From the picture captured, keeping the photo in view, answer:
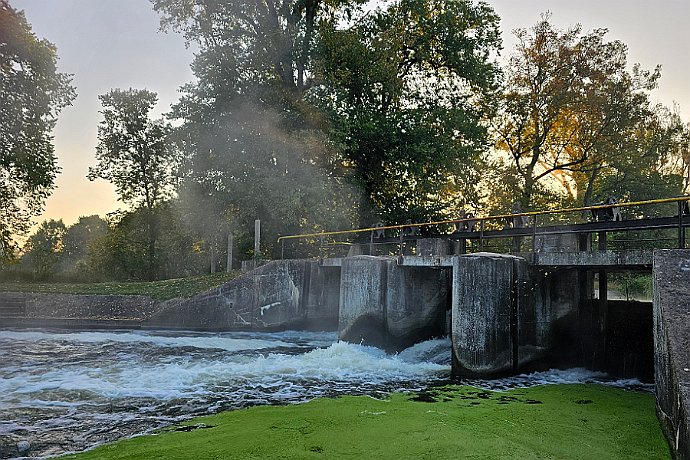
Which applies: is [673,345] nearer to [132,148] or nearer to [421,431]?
[421,431]

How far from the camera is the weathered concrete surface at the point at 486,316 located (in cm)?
1070

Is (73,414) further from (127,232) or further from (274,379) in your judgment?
(127,232)

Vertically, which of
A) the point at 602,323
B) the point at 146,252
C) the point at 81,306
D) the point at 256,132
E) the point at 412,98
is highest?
the point at 412,98

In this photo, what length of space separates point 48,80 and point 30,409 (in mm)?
23554

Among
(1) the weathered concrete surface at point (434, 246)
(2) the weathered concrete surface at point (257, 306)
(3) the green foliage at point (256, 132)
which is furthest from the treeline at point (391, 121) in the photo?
(1) the weathered concrete surface at point (434, 246)

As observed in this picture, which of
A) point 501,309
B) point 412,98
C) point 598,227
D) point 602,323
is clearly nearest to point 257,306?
point 501,309

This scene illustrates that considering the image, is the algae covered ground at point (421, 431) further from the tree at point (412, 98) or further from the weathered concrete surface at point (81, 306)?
the tree at point (412, 98)

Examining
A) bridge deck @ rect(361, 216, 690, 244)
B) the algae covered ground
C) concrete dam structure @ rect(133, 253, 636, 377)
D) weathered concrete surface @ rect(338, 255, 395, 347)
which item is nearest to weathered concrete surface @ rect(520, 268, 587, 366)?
concrete dam structure @ rect(133, 253, 636, 377)

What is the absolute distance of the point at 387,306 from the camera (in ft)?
49.0

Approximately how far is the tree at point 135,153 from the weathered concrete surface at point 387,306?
20683 mm

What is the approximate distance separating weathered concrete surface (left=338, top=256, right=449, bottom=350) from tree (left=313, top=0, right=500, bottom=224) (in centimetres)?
962

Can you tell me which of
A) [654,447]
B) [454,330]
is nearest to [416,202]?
[454,330]

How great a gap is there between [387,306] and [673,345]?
8891mm

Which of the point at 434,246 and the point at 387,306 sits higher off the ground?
the point at 434,246
